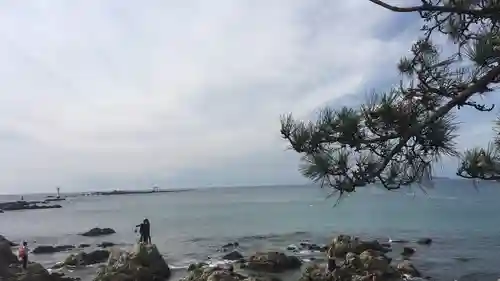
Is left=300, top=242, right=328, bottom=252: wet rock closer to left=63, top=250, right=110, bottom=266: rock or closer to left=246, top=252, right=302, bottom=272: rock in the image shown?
left=246, top=252, right=302, bottom=272: rock

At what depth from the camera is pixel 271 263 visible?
929 inches

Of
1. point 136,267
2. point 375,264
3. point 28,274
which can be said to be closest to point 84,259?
point 28,274

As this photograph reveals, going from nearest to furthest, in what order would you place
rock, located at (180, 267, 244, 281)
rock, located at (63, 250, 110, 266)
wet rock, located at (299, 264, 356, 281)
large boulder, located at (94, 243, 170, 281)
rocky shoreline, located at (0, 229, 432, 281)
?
rock, located at (180, 267, 244, 281) → wet rock, located at (299, 264, 356, 281) → rocky shoreline, located at (0, 229, 432, 281) → large boulder, located at (94, 243, 170, 281) → rock, located at (63, 250, 110, 266)

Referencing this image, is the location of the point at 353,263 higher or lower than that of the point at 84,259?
higher

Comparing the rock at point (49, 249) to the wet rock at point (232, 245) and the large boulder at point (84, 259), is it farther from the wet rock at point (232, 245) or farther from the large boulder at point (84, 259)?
the wet rock at point (232, 245)

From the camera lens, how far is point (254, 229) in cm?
5038

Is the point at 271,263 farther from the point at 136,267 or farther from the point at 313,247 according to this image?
the point at 313,247

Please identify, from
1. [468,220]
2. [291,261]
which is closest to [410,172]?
[291,261]

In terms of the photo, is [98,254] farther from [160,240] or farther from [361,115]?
[361,115]

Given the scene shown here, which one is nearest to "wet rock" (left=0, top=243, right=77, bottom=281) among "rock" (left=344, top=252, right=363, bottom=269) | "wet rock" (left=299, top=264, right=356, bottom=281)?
"wet rock" (left=299, top=264, right=356, bottom=281)

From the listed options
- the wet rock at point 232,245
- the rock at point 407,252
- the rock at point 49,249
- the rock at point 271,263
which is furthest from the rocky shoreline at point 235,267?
the wet rock at point 232,245

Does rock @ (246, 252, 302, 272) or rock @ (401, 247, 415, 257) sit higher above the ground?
rock @ (246, 252, 302, 272)

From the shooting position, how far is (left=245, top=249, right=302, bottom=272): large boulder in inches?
921

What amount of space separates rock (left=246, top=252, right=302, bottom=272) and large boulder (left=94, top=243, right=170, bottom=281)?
4286 millimetres
